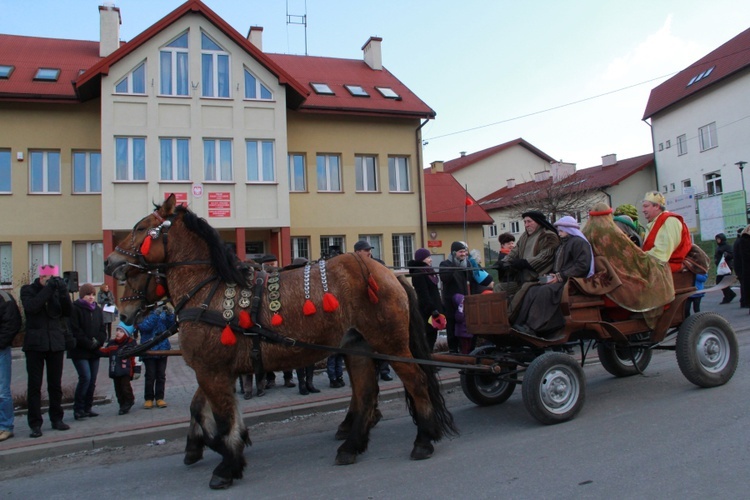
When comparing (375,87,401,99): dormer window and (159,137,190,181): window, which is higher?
(375,87,401,99): dormer window

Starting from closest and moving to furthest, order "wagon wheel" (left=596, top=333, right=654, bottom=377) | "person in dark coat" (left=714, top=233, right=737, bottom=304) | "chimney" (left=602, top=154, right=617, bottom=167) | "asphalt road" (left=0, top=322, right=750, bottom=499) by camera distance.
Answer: "asphalt road" (left=0, top=322, right=750, bottom=499) < "wagon wheel" (left=596, top=333, right=654, bottom=377) < "person in dark coat" (left=714, top=233, right=737, bottom=304) < "chimney" (left=602, top=154, right=617, bottom=167)

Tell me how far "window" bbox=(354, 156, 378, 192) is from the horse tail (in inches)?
626

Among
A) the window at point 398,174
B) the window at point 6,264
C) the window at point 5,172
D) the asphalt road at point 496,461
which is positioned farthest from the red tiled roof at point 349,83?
the asphalt road at point 496,461

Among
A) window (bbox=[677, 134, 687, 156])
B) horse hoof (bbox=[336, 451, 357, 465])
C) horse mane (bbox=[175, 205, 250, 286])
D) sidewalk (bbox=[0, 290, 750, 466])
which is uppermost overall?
window (bbox=[677, 134, 687, 156])

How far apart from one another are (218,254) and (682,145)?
37.9m

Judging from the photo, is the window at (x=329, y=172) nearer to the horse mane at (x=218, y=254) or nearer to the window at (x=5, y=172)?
the window at (x=5, y=172)

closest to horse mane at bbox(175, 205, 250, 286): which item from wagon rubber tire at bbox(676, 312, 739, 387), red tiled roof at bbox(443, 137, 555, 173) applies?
wagon rubber tire at bbox(676, 312, 739, 387)

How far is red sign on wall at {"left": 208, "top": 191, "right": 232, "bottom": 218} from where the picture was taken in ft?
60.4

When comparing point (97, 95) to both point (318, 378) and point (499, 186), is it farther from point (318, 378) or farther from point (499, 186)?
point (499, 186)

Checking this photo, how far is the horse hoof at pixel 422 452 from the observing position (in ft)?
16.1

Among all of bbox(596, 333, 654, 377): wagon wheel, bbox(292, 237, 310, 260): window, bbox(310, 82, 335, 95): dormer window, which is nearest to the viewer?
bbox(596, 333, 654, 377): wagon wheel

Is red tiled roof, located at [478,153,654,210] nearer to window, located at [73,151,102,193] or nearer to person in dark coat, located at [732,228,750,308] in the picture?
person in dark coat, located at [732,228,750,308]

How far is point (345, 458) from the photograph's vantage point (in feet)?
16.3

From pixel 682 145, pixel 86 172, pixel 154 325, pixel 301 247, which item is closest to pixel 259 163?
pixel 301 247
